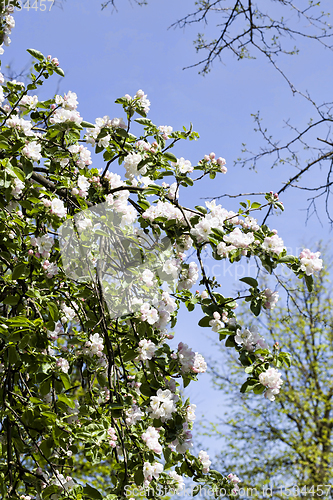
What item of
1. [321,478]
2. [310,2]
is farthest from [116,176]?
[321,478]

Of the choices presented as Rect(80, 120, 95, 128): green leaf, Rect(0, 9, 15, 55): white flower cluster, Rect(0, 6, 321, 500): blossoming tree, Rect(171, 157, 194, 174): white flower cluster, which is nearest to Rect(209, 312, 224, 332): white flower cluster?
Rect(0, 6, 321, 500): blossoming tree

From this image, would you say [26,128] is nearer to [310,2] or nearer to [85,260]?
[85,260]

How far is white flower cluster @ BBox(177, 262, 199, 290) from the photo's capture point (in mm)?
2211

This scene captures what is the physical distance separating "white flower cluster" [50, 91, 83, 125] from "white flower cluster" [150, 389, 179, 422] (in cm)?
149

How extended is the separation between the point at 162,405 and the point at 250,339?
1.60 feet

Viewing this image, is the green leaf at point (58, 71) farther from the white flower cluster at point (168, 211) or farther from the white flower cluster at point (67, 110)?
the white flower cluster at point (168, 211)

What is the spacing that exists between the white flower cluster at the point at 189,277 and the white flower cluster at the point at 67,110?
3.31 ft

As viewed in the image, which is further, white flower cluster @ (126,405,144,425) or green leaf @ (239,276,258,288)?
white flower cluster @ (126,405,144,425)

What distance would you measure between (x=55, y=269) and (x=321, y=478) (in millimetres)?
7919

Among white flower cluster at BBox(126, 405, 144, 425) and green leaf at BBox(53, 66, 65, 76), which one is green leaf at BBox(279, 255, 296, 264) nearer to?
white flower cluster at BBox(126, 405, 144, 425)

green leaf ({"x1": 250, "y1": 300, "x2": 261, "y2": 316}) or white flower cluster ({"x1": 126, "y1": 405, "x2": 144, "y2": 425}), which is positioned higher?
green leaf ({"x1": 250, "y1": 300, "x2": 261, "y2": 316})

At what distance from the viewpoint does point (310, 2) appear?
152 inches

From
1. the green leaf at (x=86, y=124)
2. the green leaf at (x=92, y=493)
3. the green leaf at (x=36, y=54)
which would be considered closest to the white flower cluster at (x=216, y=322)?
the green leaf at (x=92, y=493)

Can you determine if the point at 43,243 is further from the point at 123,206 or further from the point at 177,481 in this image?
the point at 177,481
